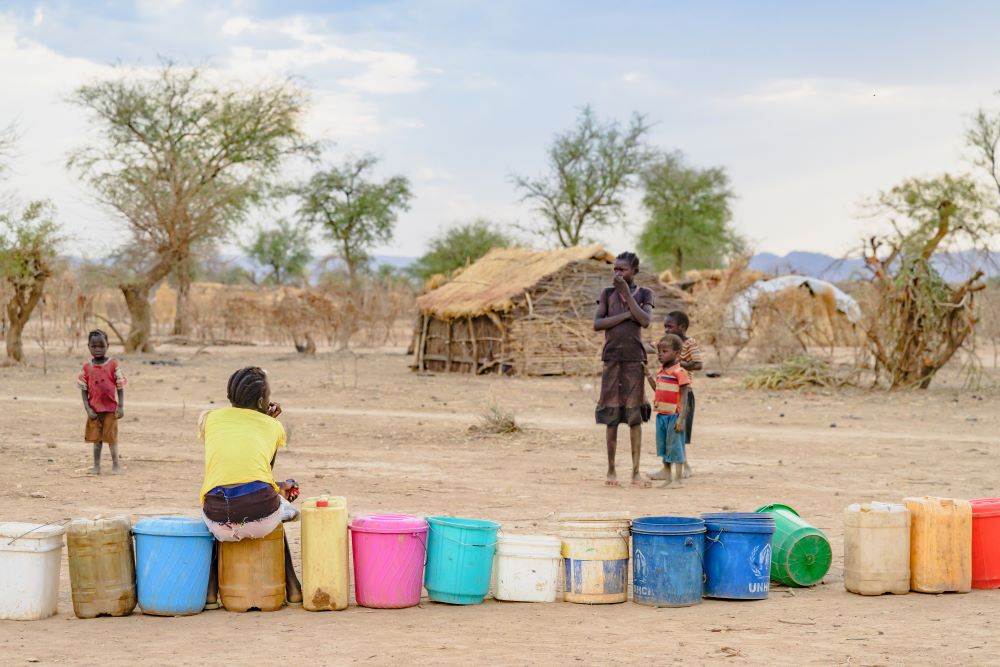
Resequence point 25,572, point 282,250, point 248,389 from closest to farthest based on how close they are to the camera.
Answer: point 25,572 → point 248,389 → point 282,250

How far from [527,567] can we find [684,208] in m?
43.8

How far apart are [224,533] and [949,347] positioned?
14.4 meters

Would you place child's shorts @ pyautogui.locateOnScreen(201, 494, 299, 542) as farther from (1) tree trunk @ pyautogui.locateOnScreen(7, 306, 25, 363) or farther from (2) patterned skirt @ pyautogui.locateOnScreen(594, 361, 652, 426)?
(1) tree trunk @ pyautogui.locateOnScreen(7, 306, 25, 363)

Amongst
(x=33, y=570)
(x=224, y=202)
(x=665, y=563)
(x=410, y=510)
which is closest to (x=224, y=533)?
(x=33, y=570)

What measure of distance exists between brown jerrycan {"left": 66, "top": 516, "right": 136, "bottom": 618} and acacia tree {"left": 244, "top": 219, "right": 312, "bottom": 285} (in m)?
57.3

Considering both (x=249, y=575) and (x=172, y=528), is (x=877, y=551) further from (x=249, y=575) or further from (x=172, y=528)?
(x=172, y=528)

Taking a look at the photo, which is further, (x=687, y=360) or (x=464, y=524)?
(x=687, y=360)

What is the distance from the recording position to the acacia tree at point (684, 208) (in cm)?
4772

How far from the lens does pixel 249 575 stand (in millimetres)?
5359

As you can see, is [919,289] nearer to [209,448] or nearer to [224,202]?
[209,448]

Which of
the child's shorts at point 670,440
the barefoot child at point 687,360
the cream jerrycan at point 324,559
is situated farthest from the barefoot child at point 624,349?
the cream jerrycan at point 324,559

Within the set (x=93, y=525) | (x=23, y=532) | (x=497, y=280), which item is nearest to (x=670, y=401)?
(x=93, y=525)

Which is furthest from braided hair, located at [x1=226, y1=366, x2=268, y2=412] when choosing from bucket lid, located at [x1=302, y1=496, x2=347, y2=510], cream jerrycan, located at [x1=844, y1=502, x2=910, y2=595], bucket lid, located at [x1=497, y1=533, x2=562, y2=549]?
cream jerrycan, located at [x1=844, y1=502, x2=910, y2=595]

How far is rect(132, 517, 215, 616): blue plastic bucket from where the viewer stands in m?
5.27
